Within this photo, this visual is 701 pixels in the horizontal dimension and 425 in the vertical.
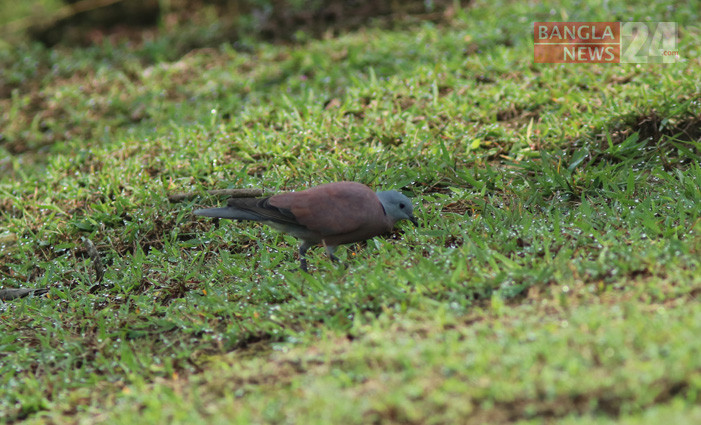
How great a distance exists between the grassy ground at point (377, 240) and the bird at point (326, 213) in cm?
20

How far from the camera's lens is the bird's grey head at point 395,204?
4.48 m

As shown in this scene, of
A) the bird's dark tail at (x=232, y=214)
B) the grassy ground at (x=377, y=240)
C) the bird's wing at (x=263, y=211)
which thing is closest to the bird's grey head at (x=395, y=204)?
the grassy ground at (x=377, y=240)

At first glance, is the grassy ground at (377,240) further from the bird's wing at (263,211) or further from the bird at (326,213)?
the bird's wing at (263,211)

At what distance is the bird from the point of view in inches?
166

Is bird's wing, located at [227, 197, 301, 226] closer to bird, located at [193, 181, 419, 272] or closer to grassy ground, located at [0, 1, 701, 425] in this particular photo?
bird, located at [193, 181, 419, 272]

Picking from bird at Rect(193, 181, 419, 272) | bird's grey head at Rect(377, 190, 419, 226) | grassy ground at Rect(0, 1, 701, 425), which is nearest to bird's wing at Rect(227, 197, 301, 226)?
bird at Rect(193, 181, 419, 272)

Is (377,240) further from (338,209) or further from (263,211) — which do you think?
(263,211)

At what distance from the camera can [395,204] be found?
449 centimetres

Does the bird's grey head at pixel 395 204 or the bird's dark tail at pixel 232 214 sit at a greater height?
the bird's dark tail at pixel 232 214

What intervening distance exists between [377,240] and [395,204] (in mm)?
260

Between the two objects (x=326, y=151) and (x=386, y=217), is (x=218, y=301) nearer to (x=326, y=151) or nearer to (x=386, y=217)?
(x=386, y=217)

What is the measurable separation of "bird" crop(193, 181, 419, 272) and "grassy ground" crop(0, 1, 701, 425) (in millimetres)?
198

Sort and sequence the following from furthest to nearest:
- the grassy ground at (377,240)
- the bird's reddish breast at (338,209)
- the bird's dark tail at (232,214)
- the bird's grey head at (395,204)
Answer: the bird's grey head at (395,204)
the bird's dark tail at (232,214)
the bird's reddish breast at (338,209)
the grassy ground at (377,240)

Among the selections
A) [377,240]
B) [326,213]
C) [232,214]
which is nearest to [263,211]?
[232,214]
